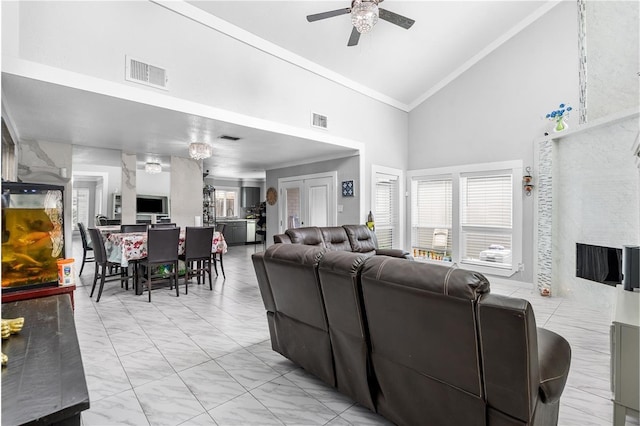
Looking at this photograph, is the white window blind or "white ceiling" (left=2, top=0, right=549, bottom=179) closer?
"white ceiling" (left=2, top=0, right=549, bottom=179)

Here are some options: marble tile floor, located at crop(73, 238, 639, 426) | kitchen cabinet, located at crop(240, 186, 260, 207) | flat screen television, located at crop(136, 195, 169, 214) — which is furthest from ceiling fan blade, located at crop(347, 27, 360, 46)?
kitchen cabinet, located at crop(240, 186, 260, 207)

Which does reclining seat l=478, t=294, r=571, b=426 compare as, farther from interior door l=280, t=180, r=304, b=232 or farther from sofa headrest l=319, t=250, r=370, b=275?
interior door l=280, t=180, r=304, b=232

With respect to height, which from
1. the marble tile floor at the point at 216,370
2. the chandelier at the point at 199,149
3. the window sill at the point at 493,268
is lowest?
the marble tile floor at the point at 216,370

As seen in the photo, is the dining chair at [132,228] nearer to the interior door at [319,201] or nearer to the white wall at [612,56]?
the interior door at [319,201]

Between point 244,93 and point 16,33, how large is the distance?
6.99 ft

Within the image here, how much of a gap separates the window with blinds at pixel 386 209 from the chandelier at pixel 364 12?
10.8 feet

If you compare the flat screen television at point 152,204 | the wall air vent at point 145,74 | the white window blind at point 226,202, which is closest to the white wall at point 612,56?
the wall air vent at point 145,74

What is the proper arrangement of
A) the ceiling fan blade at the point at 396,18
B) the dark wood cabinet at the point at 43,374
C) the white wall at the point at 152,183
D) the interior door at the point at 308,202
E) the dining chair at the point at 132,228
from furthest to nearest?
the white wall at the point at 152,183, the interior door at the point at 308,202, the dining chair at the point at 132,228, the ceiling fan blade at the point at 396,18, the dark wood cabinet at the point at 43,374

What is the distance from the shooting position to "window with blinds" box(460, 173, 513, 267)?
213 inches

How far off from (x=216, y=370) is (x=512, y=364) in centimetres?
206

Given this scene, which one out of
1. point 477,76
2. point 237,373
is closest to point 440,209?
point 477,76

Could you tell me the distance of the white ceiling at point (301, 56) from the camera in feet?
11.8

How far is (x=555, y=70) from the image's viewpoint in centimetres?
489

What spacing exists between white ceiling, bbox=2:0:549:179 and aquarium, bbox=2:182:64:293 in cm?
174
